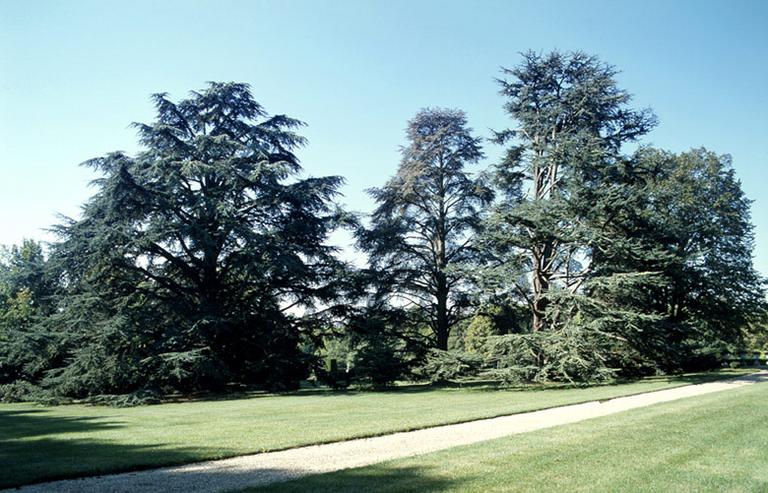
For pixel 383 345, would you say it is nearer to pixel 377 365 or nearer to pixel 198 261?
pixel 377 365

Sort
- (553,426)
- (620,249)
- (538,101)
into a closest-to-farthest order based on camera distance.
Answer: (553,426) < (620,249) < (538,101)

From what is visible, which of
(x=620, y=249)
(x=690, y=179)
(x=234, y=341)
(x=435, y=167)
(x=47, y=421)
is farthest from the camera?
(x=690, y=179)

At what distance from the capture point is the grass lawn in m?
5.98

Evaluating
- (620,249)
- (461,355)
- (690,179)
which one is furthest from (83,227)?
(690,179)

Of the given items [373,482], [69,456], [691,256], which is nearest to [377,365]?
[691,256]

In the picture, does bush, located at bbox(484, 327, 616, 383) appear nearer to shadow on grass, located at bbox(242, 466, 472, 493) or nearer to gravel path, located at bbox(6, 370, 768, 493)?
gravel path, located at bbox(6, 370, 768, 493)

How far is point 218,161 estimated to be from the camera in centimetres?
2456

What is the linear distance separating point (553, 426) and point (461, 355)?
560 inches

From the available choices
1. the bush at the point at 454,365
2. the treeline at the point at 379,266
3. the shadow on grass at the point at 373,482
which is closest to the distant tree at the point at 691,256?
the treeline at the point at 379,266

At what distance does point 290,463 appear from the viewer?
755 centimetres

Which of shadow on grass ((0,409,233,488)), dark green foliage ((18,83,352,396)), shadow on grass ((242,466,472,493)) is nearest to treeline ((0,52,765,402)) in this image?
dark green foliage ((18,83,352,396))

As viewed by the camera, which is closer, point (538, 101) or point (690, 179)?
point (538, 101)

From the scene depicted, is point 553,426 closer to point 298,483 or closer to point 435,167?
point 298,483

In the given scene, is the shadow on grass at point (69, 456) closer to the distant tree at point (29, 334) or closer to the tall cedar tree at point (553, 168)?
the distant tree at point (29, 334)
